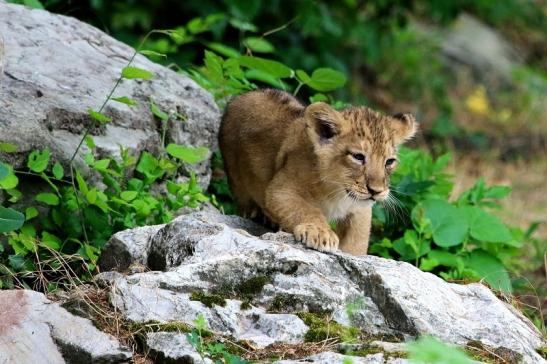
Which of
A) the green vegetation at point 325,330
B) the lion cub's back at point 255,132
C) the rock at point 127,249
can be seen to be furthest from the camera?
the lion cub's back at point 255,132

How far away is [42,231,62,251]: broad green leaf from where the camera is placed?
5.85 meters

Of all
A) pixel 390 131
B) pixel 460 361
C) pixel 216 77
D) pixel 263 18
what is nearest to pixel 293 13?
pixel 263 18

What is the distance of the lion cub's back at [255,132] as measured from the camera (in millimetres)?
6848

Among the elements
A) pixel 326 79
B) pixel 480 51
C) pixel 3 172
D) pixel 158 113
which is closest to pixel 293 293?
pixel 3 172

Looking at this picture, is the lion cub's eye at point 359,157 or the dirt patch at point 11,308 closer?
the dirt patch at point 11,308

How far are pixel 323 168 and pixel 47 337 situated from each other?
2336 millimetres

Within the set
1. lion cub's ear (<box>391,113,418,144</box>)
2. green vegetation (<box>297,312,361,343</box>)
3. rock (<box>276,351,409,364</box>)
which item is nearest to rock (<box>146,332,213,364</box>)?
rock (<box>276,351,409,364</box>)

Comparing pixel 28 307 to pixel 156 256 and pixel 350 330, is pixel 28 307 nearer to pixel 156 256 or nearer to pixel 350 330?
pixel 156 256

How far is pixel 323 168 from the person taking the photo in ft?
20.6

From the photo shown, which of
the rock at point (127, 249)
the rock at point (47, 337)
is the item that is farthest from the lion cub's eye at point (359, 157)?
the rock at point (47, 337)

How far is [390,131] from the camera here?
6293mm

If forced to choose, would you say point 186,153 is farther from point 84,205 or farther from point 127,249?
point 127,249

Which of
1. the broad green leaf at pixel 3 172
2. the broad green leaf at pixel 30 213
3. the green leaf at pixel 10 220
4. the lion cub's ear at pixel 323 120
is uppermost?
the lion cub's ear at pixel 323 120

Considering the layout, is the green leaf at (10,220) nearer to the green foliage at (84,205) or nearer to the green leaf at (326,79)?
the green foliage at (84,205)
